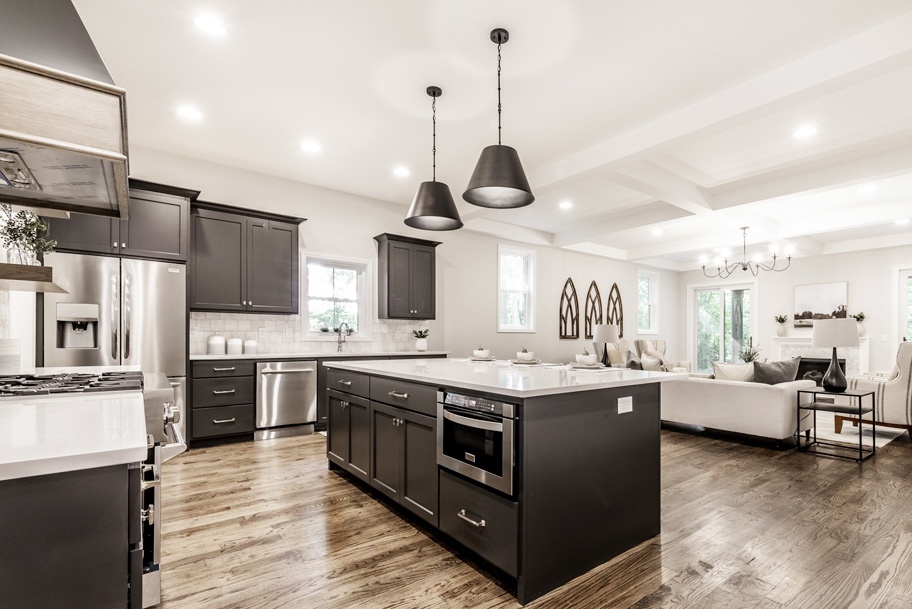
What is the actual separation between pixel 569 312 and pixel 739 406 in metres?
4.25

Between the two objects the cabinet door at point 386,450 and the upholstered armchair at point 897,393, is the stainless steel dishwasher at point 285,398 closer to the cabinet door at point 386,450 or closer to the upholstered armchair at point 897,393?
the cabinet door at point 386,450

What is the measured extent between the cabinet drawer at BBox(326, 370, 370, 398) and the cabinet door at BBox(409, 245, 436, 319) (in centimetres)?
257

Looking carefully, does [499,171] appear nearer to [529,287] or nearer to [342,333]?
[342,333]

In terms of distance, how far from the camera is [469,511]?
7.35 ft

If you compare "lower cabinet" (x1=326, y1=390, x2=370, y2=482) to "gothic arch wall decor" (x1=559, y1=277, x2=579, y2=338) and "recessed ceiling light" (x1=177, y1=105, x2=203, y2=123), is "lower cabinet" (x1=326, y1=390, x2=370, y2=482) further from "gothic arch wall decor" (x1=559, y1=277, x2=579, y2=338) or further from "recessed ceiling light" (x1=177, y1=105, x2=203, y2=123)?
"gothic arch wall decor" (x1=559, y1=277, x2=579, y2=338)

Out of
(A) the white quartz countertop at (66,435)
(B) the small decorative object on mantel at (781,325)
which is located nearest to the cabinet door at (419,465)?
(A) the white quartz countertop at (66,435)

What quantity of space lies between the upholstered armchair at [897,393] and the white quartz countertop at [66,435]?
6.51 m

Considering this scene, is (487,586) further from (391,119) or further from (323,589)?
(391,119)

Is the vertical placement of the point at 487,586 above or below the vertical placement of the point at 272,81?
below

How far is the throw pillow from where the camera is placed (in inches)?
195

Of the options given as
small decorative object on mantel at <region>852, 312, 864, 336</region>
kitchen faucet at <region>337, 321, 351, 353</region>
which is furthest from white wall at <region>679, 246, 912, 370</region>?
kitchen faucet at <region>337, 321, 351, 353</region>

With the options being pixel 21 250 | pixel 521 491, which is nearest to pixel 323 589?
pixel 521 491

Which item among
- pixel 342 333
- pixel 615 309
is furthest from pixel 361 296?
pixel 615 309

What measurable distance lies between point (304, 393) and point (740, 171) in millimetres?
5357
